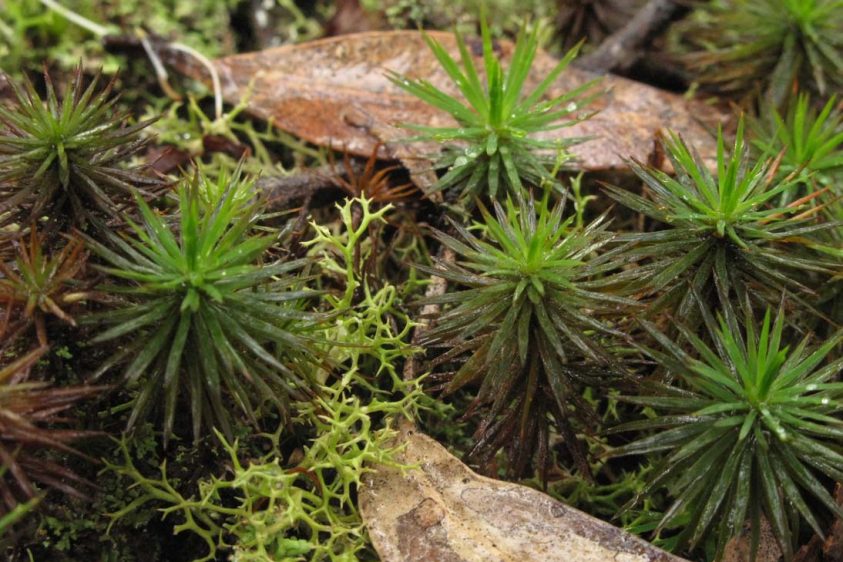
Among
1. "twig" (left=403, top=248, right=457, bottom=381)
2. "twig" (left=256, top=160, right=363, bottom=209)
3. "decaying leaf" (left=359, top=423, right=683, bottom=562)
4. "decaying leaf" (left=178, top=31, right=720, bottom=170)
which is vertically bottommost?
"decaying leaf" (left=359, top=423, right=683, bottom=562)

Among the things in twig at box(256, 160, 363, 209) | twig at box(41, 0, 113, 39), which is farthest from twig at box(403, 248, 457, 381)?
twig at box(41, 0, 113, 39)

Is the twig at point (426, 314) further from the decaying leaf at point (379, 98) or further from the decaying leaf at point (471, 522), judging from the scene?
the decaying leaf at point (379, 98)

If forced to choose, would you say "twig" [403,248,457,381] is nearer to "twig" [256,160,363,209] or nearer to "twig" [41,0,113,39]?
"twig" [256,160,363,209]

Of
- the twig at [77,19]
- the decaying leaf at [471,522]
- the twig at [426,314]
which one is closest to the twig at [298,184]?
the twig at [426,314]

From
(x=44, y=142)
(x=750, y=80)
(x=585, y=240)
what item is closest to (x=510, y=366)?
(x=585, y=240)

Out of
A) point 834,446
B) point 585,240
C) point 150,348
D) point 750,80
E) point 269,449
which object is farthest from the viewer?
point 750,80

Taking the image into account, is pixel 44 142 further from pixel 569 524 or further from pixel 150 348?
pixel 569 524
